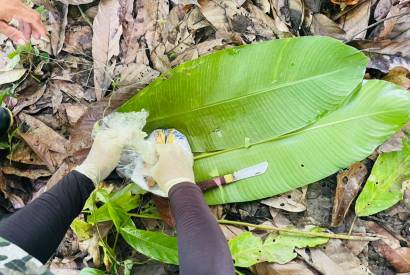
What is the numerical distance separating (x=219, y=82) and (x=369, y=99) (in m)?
0.45

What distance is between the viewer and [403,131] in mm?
1418

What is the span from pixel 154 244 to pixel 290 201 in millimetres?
442

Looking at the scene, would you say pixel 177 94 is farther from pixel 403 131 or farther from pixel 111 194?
pixel 403 131

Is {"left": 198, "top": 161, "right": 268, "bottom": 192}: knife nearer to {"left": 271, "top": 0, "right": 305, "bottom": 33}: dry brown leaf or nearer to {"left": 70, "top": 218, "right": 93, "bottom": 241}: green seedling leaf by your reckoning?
{"left": 70, "top": 218, "right": 93, "bottom": 241}: green seedling leaf

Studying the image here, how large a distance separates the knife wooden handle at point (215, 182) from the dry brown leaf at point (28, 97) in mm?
680

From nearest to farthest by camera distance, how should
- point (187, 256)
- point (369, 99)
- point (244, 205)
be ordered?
point (187, 256) → point (369, 99) → point (244, 205)

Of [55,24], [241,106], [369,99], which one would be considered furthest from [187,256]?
[55,24]

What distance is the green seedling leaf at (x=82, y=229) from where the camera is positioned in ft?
4.65

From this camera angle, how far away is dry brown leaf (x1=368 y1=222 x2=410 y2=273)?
1.33 m

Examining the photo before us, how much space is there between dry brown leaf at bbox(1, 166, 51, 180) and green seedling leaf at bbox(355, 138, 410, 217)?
103 cm

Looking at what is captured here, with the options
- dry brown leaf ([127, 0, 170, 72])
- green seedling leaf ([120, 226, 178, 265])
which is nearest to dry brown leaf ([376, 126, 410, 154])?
green seedling leaf ([120, 226, 178, 265])

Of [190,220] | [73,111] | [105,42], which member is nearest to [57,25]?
[105,42]

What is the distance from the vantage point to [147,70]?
1.54 meters

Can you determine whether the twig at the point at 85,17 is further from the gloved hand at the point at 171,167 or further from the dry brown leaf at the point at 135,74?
the gloved hand at the point at 171,167
